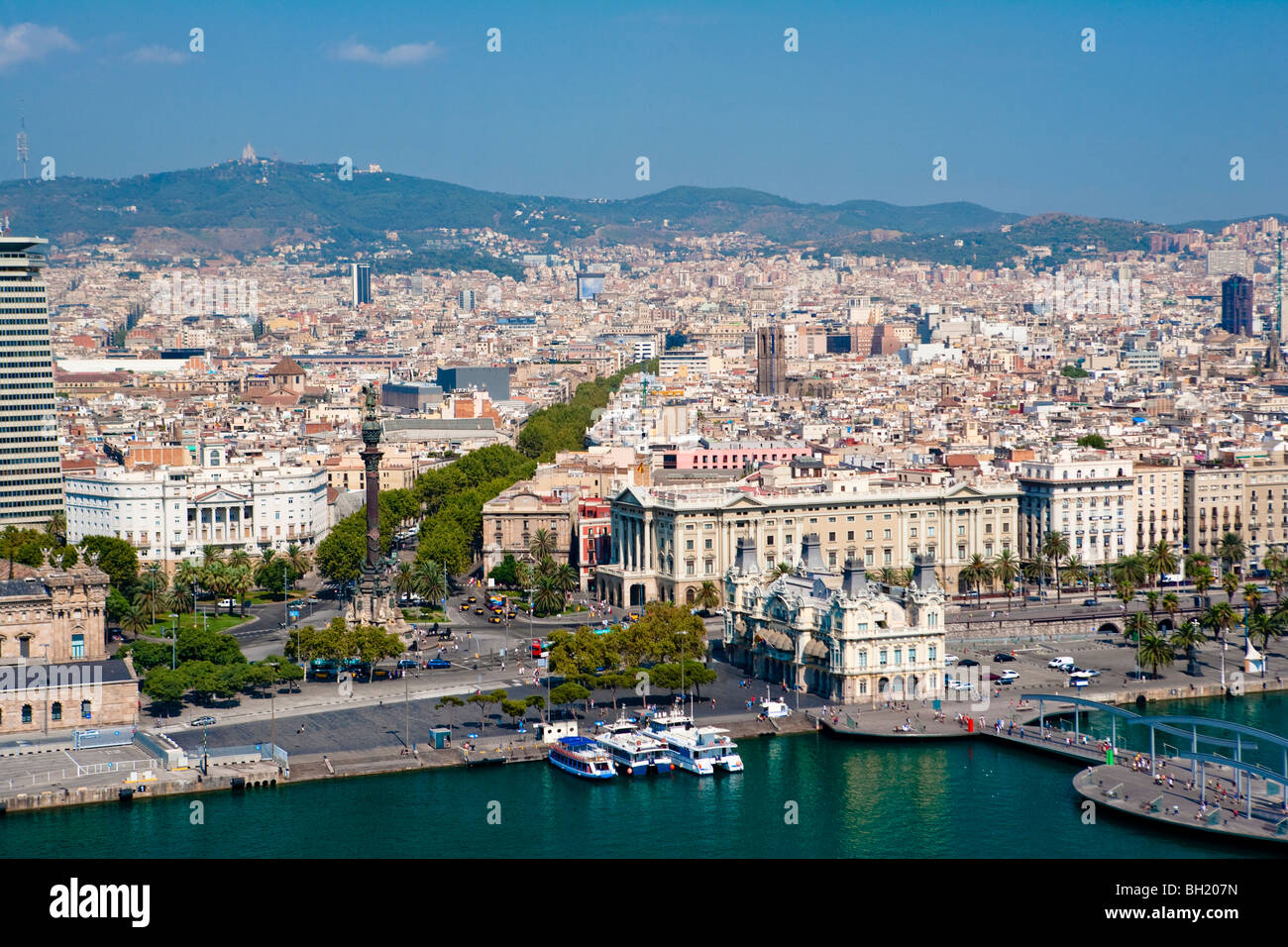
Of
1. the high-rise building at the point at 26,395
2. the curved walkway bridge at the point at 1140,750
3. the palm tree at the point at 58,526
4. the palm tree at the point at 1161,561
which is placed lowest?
the curved walkway bridge at the point at 1140,750

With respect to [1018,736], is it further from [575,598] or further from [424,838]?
[575,598]

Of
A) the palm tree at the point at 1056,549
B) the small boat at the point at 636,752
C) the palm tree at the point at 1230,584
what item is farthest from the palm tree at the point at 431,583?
the palm tree at the point at 1230,584

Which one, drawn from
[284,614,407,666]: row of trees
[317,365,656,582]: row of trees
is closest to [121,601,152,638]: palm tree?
[284,614,407,666]: row of trees

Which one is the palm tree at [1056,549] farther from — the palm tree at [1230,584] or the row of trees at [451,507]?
the row of trees at [451,507]

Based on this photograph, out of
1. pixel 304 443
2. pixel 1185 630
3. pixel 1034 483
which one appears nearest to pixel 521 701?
pixel 1185 630

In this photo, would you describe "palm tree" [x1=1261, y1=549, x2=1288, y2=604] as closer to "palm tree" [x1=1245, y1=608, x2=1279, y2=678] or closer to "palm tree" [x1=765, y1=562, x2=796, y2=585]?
"palm tree" [x1=1245, y1=608, x2=1279, y2=678]
